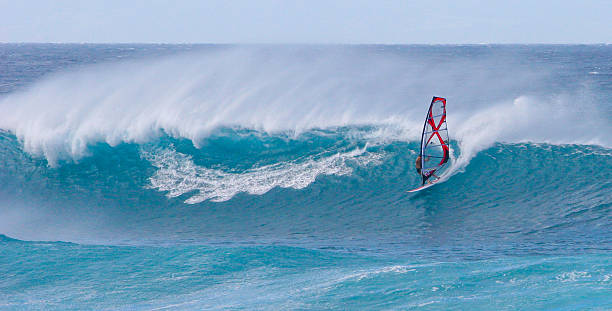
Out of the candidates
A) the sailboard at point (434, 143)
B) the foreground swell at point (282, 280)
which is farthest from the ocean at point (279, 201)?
the sailboard at point (434, 143)

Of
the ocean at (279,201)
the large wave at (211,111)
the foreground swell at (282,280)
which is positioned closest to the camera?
the foreground swell at (282,280)

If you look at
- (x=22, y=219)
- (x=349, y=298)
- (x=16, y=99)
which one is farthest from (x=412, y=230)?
(x=16, y=99)

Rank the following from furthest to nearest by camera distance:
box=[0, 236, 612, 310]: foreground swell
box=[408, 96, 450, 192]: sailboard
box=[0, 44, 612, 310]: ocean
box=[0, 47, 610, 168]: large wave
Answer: box=[0, 47, 610, 168]: large wave < box=[408, 96, 450, 192]: sailboard < box=[0, 44, 612, 310]: ocean < box=[0, 236, 612, 310]: foreground swell

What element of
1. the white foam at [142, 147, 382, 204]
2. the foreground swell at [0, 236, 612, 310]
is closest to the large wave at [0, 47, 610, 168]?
the white foam at [142, 147, 382, 204]

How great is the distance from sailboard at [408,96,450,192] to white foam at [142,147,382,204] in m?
1.83

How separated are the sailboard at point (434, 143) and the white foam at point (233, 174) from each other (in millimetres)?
1829

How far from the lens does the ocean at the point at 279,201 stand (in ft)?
35.3

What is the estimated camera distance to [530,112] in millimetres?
23875

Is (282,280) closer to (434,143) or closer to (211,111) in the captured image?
(434,143)

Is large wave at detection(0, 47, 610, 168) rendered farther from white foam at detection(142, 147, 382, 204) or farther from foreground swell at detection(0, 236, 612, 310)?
Result: foreground swell at detection(0, 236, 612, 310)

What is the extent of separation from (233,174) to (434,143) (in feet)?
21.8

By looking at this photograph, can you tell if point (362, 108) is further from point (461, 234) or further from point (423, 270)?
point (423, 270)

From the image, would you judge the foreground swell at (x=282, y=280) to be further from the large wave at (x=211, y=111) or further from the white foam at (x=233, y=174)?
the large wave at (x=211, y=111)

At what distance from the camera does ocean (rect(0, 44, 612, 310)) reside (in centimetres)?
1075
